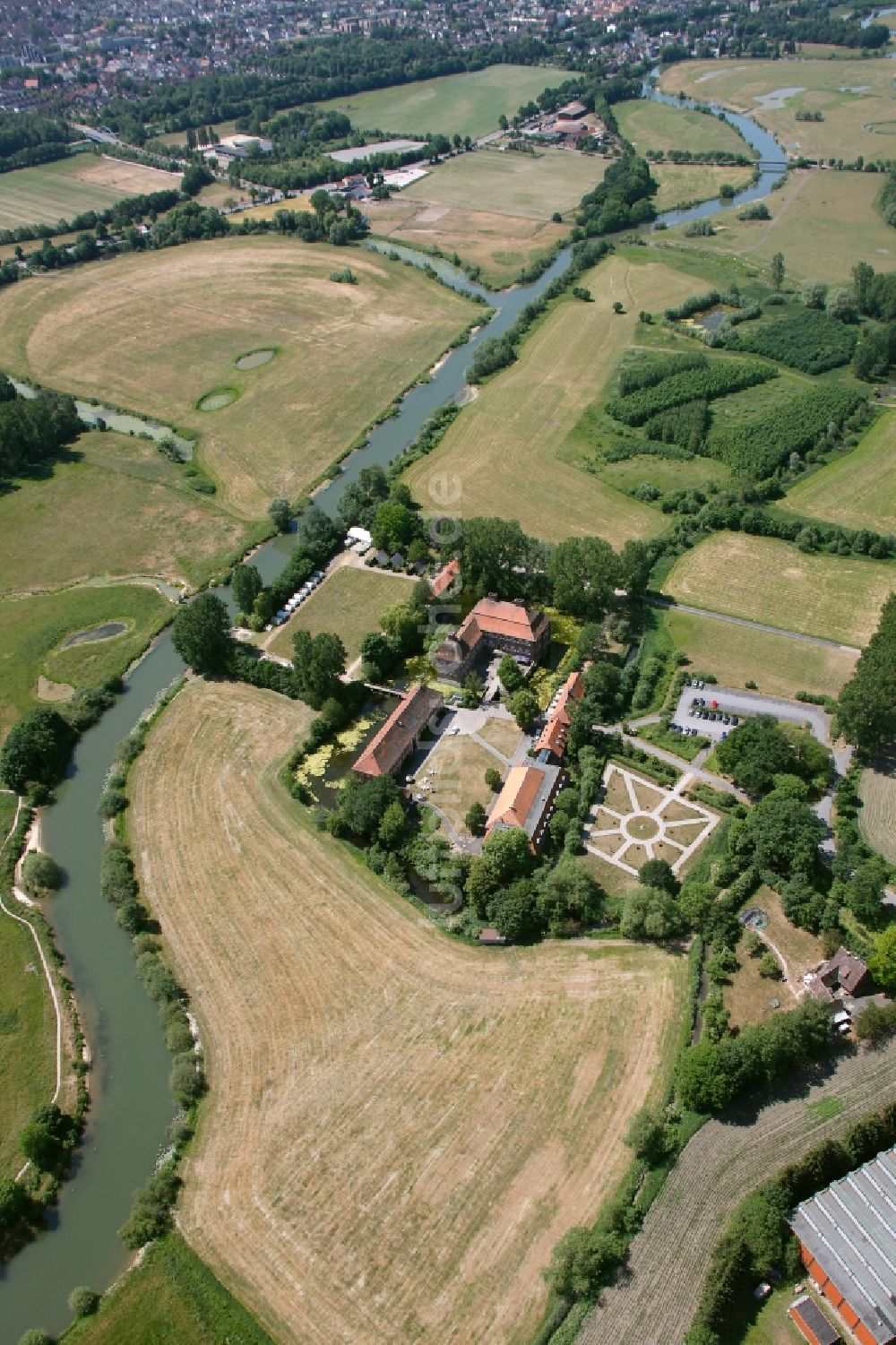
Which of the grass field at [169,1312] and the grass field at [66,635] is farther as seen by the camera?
the grass field at [66,635]

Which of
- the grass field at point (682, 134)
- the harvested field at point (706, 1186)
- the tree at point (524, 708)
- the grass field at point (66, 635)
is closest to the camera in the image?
the harvested field at point (706, 1186)

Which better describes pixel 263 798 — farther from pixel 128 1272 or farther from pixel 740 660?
pixel 740 660

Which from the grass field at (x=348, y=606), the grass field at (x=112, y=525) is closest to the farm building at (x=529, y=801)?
the grass field at (x=348, y=606)

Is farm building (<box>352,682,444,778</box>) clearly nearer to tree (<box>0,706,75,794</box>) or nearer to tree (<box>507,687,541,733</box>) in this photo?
tree (<box>507,687,541,733</box>)

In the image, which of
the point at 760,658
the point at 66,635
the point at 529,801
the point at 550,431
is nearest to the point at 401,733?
the point at 529,801

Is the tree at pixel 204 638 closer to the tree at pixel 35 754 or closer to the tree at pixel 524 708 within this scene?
the tree at pixel 35 754

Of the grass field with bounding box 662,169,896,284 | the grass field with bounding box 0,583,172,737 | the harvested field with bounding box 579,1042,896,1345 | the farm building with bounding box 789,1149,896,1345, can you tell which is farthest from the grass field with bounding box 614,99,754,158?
the farm building with bounding box 789,1149,896,1345

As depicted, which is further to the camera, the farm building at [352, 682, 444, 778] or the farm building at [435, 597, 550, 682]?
the farm building at [435, 597, 550, 682]
